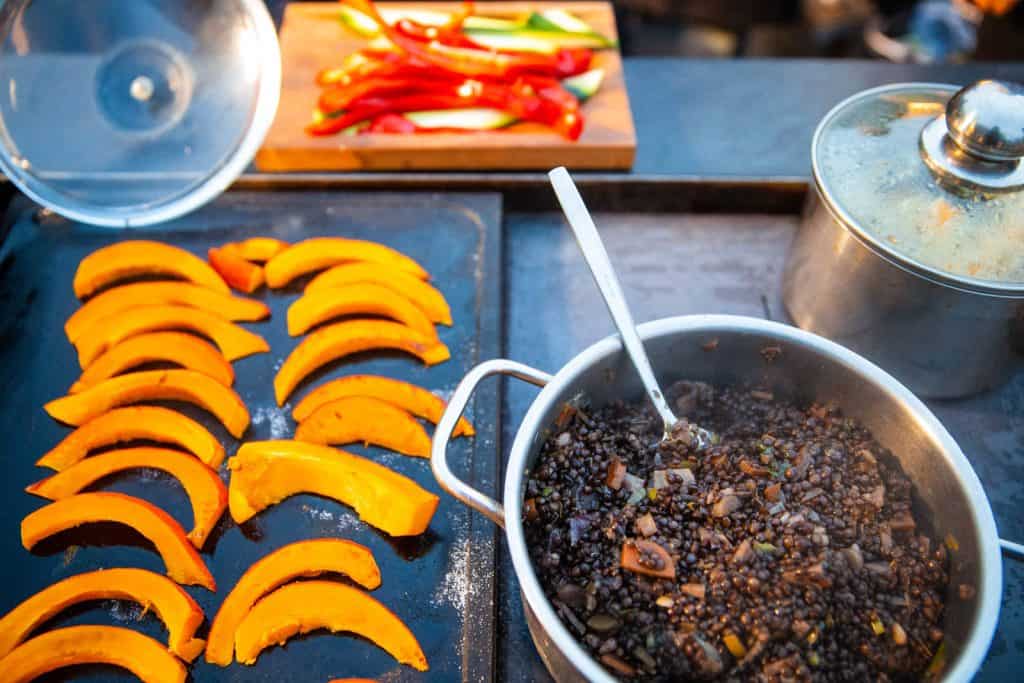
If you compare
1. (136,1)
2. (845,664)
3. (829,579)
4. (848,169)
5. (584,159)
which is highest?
(136,1)

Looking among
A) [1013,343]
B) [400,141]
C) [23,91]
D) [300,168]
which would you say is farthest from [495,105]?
[1013,343]

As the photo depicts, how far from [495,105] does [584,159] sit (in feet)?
1.21

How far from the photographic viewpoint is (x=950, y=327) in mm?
1769

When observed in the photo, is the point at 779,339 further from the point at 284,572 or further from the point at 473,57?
the point at 473,57

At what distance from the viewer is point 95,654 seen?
1554mm

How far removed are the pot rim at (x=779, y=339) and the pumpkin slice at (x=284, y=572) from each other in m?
0.46

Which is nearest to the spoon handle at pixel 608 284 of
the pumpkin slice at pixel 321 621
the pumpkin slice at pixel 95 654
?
the pumpkin slice at pixel 321 621

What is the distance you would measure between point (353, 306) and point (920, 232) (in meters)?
1.45

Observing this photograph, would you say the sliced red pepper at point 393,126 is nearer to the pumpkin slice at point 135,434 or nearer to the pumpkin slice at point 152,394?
the pumpkin slice at point 152,394

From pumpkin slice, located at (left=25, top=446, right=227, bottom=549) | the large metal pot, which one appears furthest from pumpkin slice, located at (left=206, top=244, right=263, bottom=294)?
the large metal pot

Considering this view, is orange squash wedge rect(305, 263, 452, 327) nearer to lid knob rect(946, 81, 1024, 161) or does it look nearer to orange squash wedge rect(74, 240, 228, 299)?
orange squash wedge rect(74, 240, 228, 299)

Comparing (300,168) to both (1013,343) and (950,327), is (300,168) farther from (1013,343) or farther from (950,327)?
(1013,343)

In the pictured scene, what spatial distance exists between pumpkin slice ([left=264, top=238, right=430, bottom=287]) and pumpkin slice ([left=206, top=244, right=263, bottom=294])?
36 millimetres

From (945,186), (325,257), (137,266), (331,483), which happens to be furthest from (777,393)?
(137,266)
